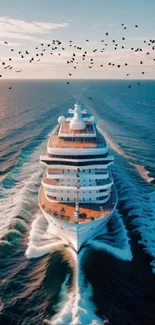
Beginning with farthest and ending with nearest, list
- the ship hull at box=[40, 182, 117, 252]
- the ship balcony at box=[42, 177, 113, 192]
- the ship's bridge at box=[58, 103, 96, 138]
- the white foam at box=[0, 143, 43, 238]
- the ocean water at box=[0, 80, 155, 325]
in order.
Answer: the ship's bridge at box=[58, 103, 96, 138] → the white foam at box=[0, 143, 43, 238] → the ship balcony at box=[42, 177, 113, 192] → the ship hull at box=[40, 182, 117, 252] → the ocean water at box=[0, 80, 155, 325]

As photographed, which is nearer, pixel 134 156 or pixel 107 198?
pixel 107 198

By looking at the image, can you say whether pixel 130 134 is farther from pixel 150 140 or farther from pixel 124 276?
pixel 124 276

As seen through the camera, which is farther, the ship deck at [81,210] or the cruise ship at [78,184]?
the cruise ship at [78,184]

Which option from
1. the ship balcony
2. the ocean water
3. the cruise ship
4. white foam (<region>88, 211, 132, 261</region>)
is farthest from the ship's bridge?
white foam (<region>88, 211, 132, 261</region>)

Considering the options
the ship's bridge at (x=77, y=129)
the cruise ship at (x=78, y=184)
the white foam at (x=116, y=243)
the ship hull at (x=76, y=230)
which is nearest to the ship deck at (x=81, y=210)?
the cruise ship at (x=78, y=184)

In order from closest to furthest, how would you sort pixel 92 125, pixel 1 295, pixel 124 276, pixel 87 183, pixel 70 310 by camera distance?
pixel 70 310, pixel 1 295, pixel 124 276, pixel 87 183, pixel 92 125

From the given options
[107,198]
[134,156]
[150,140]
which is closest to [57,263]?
[107,198]

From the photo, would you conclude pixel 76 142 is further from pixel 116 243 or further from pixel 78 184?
pixel 116 243

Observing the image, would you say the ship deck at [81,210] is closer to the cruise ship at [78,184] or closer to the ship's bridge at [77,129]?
the cruise ship at [78,184]

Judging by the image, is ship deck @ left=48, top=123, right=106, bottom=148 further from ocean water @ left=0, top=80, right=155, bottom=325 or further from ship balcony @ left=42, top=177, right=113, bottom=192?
ocean water @ left=0, top=80, right=155, bottom=325
